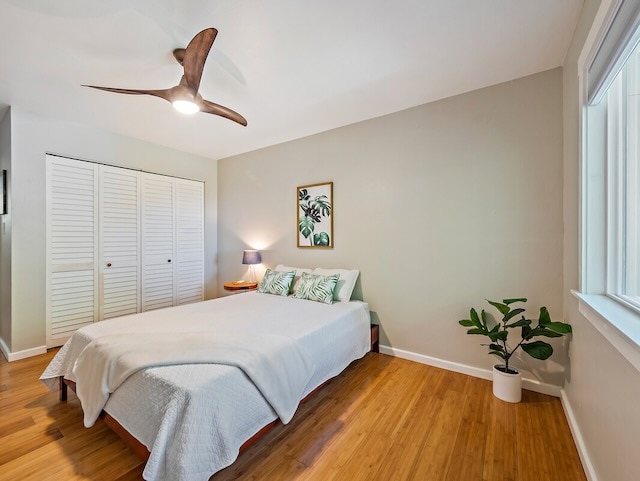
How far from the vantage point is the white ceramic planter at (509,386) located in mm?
2066

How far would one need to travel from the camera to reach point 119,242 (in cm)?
352

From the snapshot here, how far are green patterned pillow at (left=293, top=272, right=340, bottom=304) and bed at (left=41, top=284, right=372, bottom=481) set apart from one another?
352mm

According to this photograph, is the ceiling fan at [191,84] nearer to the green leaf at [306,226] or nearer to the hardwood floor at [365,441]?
the green leaf at [306,226]

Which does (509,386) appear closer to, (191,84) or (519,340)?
(519,340)

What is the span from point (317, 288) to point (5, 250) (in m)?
3.49

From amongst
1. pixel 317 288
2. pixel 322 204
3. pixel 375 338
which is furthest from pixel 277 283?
pixel 375 338

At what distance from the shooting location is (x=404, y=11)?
1.62 metres

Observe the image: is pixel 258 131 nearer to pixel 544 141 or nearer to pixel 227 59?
pixel 227 59

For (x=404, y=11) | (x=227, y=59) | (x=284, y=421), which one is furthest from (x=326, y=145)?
(x=284, y=421)

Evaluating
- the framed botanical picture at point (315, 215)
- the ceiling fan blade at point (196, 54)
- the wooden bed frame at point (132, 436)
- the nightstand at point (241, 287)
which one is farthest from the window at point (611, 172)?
the nightstand at point (241, 287)

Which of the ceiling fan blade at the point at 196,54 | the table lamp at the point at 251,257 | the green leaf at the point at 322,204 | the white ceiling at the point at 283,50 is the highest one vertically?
the white ceiling at the point at 283,50

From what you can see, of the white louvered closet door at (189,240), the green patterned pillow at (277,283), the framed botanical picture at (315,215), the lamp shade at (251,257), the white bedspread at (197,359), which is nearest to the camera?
the white bedspread at (197,359)

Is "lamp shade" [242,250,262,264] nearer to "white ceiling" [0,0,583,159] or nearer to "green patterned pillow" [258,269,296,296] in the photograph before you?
"green patterned pillow" [258,269,296,296]

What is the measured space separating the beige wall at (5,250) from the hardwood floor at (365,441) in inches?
40.4
